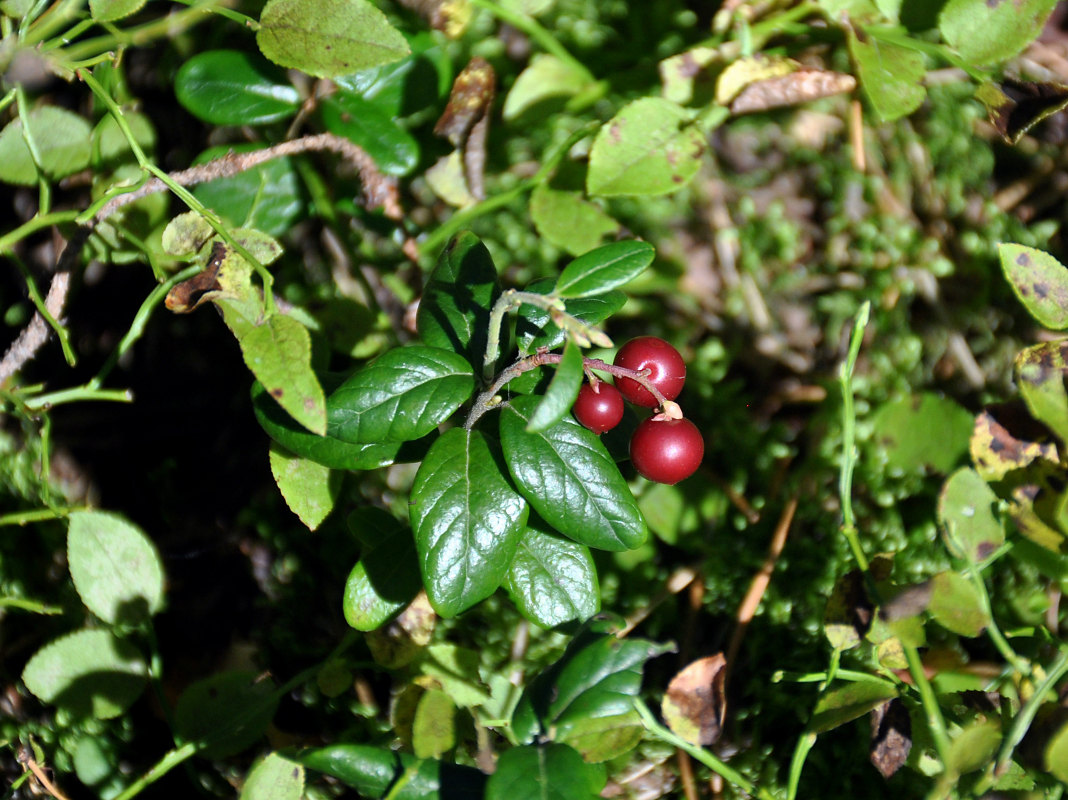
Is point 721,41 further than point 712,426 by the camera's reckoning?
Yes

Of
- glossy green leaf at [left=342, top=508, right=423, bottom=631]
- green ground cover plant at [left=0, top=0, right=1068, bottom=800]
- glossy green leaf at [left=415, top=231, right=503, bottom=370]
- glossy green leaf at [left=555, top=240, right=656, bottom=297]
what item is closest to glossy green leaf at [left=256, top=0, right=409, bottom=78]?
green ground cover plant at [left=0, top=0, right=1068, bottom=800]

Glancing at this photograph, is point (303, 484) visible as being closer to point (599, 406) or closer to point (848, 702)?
point (599, 406)

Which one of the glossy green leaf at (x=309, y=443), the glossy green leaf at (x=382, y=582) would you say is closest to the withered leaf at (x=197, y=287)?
the glossy green leaf at (x=309, y=443)

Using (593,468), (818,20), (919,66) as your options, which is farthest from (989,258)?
(593,468)

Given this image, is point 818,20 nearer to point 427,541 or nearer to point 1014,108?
point 1014,108

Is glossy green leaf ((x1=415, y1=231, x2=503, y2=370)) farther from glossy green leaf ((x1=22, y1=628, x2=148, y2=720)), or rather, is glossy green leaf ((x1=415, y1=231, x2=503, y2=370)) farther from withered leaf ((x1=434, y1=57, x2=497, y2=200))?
glossy green leaf ((x1=22, y1=628, x2=148, y2=720))

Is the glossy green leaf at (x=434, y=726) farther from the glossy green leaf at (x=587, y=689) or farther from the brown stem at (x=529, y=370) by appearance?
the brown stem at (x=529, y=370)

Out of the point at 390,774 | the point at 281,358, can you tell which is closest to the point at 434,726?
the point at 390,774
